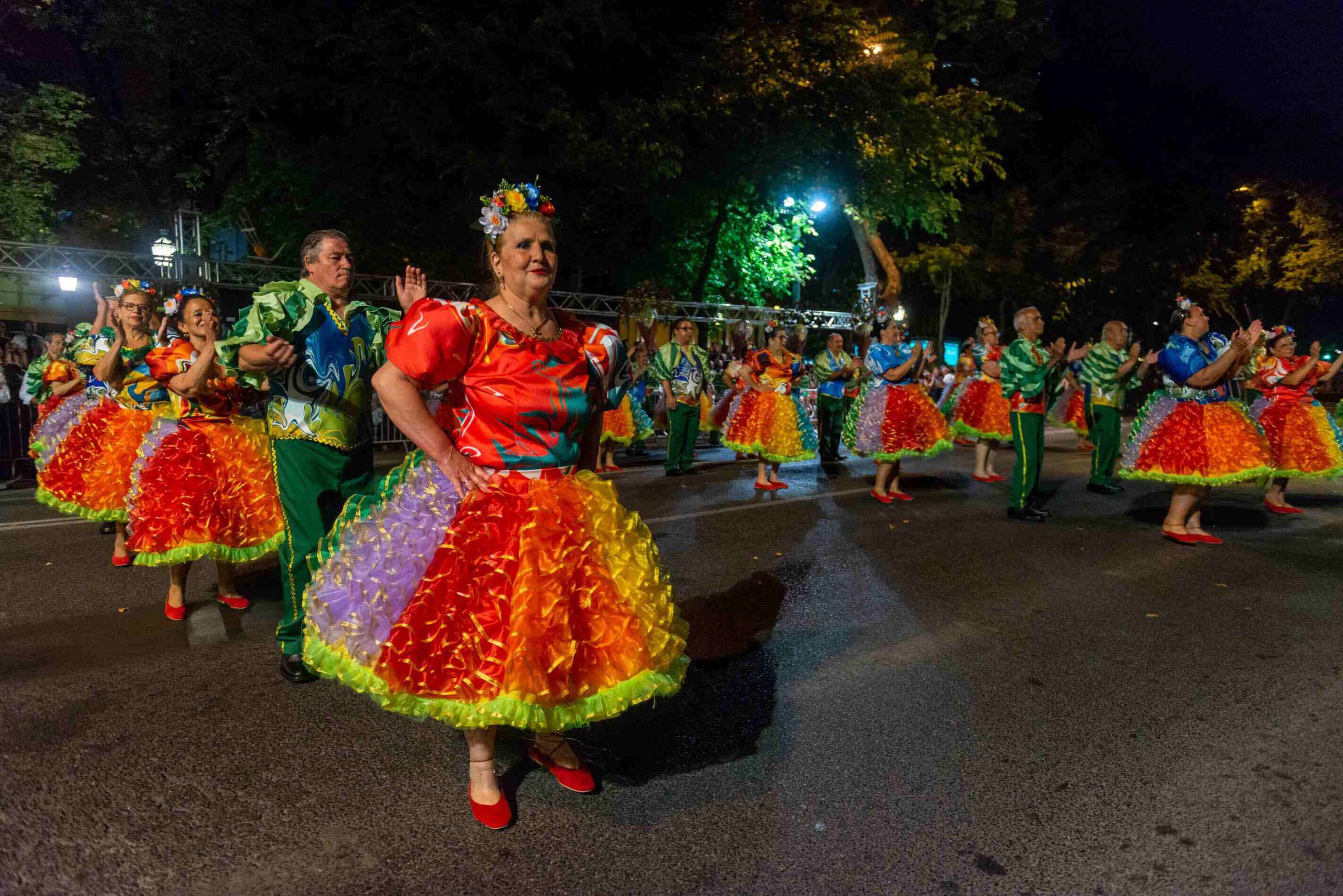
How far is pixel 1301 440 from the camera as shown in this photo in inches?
343

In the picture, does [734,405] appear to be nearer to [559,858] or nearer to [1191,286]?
[559,858]

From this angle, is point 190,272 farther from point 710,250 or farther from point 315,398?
point 315,398

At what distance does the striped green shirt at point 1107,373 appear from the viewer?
9648mm

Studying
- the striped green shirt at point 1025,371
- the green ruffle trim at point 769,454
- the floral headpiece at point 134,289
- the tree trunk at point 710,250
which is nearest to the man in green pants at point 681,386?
the green ruffle trim at point 769,454

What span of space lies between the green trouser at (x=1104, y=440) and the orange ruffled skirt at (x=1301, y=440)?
1.52m

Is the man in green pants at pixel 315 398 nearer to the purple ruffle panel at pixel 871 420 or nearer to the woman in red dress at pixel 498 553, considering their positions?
the woman in red dress at pixel 498 553

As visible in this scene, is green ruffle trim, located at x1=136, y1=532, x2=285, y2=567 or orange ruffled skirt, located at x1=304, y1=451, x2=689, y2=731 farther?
green ruffle trim, located at x1=136, y1=532, x2=285, y2=567

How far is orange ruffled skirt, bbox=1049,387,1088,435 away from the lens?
13.6 meters

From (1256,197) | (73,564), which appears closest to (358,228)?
(73,564)

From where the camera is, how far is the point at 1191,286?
3581 cm

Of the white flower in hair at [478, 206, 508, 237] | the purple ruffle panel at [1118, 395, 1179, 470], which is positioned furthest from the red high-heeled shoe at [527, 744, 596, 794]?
the purple ruffle panel at [1118, 395, 1179, 470]

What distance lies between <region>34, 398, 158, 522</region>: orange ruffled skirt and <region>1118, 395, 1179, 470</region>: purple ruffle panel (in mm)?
7962

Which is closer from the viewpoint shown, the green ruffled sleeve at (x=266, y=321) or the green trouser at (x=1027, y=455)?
the green ruffled sleeve at (x=266, y=321)

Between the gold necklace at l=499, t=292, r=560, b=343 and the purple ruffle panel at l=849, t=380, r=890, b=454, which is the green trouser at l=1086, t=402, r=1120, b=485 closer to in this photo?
the purple ruffle panel at l=849, t=380, r=890, b=454
